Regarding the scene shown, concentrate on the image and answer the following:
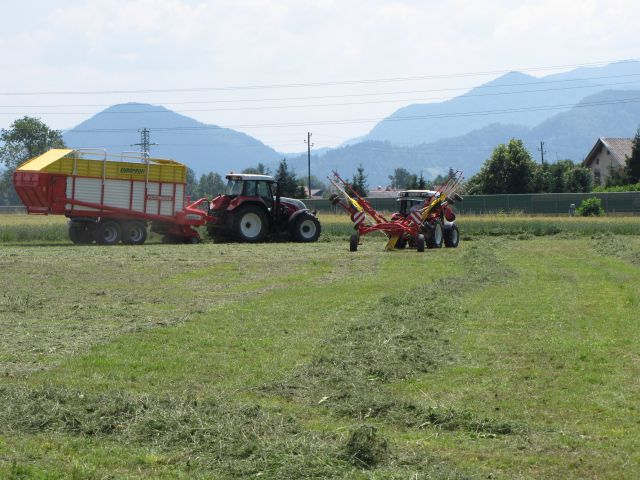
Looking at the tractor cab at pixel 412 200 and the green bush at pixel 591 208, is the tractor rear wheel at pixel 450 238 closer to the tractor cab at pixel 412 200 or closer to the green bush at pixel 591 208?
the tractor cab at pixel 412 200

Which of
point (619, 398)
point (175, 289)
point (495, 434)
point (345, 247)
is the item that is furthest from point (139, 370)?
point (345, 247)

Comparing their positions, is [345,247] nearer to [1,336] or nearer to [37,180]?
[37,180]

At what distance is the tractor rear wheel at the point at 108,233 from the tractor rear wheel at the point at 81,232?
1.42 feet

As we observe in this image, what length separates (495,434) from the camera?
7.61 metres

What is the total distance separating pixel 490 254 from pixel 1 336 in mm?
17789

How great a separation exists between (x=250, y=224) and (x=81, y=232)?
603 centimetres

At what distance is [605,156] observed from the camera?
8581 cm

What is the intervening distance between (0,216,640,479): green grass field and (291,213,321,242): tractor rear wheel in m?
15.1

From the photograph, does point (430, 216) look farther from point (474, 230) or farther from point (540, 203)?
point (540, 203)

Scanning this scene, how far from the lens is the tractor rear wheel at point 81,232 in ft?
110

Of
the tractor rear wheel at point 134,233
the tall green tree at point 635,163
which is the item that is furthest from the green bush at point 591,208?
the tractor rear wheel at point 134,233

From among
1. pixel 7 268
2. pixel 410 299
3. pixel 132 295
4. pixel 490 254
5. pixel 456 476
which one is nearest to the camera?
pixel 456 476

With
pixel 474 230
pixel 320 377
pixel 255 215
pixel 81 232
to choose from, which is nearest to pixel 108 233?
pixel 81 232

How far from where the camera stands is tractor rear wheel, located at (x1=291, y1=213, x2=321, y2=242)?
115 ft
